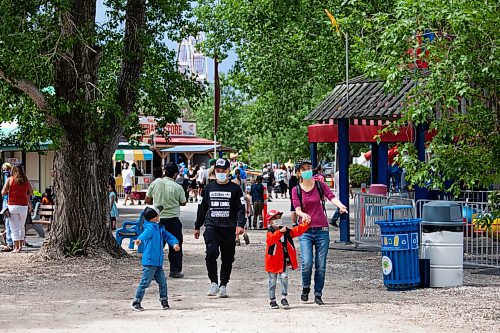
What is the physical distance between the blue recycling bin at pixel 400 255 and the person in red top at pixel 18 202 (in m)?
8.15

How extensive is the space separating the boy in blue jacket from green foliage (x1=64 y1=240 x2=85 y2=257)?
202 inches

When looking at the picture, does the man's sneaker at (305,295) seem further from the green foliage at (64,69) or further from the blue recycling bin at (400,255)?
the green foliage at (64,69)

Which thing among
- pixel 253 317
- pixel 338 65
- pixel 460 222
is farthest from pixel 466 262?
pixel 338 65

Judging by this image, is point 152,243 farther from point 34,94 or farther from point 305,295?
point 34,94

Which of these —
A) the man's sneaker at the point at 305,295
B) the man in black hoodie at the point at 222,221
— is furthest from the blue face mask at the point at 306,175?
the man's sneaker at the point at 305,295

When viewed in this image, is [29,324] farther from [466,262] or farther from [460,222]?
[466,262]

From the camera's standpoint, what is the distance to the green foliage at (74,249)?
53.3 feet

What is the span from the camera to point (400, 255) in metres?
13.0

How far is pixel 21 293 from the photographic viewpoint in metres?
12.9

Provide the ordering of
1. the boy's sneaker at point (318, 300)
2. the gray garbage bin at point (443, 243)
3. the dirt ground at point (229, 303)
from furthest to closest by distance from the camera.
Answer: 1. the gray garbage bin at point (443, 243)
2. the boy's sneaker at point (318, 300)
3. the dirt ground at point (229, 303)

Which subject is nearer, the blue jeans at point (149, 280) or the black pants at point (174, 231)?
the blue jeans at point (149, 280)

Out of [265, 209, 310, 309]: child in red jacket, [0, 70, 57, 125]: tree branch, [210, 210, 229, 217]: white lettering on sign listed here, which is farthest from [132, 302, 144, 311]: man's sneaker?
[0, 70, 57, 125]: tree branch

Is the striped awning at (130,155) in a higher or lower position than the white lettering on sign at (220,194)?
higher

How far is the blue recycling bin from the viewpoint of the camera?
12.9 meters
